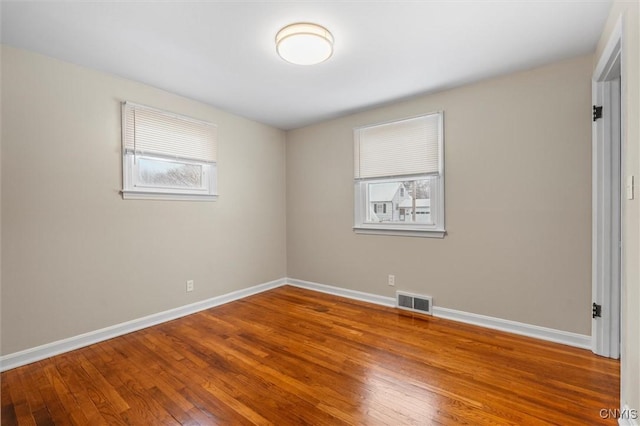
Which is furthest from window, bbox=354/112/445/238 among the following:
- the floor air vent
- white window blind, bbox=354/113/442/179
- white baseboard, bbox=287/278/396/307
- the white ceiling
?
white baseboard, bbox=287/278/396/307

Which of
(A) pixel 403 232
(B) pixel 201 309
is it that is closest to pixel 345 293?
(A) pixel 403 232

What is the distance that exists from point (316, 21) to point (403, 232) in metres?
2.34

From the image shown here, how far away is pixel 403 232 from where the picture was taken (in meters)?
3.41

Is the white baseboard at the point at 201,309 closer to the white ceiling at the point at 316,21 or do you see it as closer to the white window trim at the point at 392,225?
Result: the white window trim at the point at 392,225

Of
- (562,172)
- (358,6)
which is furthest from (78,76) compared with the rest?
(562,172)

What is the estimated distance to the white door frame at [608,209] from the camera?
2174 mm

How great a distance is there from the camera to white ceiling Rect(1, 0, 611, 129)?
1841 millimetres

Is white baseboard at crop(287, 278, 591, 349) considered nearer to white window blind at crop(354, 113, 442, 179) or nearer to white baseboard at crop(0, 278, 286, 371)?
white window blind at crop(354, 113, 442, 179)

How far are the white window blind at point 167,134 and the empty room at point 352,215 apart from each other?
0.02 m

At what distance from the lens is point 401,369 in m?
2.12

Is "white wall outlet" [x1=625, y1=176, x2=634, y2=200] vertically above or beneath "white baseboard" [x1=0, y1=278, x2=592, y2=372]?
above

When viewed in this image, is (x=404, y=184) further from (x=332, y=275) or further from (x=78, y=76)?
(x=78, y=76)

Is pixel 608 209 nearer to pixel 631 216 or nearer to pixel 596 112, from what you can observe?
pixel 596 112

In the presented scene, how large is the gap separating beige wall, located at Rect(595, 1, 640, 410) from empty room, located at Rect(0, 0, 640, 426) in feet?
0.07
